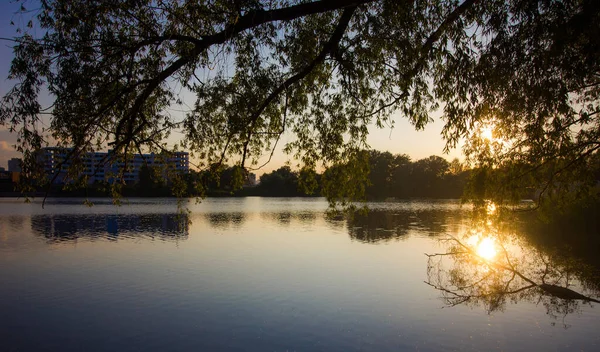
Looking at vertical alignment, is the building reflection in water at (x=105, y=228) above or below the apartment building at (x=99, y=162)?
below

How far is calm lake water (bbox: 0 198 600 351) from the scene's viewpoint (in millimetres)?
9586

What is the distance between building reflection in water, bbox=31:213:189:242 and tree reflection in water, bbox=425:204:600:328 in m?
13.1

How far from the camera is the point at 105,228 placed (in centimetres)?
2911

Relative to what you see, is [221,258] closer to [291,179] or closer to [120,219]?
[291,179]

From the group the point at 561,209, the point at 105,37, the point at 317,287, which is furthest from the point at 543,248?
the point at 105,37

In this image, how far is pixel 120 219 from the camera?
34875 mm

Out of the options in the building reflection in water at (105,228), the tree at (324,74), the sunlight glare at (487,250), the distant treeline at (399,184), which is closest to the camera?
the tree at (324,74)

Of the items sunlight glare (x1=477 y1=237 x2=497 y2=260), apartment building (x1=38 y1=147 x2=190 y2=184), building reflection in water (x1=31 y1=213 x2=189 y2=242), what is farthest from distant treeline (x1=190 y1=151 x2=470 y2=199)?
apartment building (x1=38 y1=147 x2=190 y2=184)

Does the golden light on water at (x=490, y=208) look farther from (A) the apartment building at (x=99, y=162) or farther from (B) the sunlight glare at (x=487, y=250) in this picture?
(B) the sunlight glare at (x=487, y=250)

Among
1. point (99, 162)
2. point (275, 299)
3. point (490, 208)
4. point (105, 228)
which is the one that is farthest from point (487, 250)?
point (105, 228)

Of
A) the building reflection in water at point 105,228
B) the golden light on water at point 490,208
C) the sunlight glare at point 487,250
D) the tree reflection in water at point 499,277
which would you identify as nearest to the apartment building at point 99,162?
the tree reflection in water at point 499,277

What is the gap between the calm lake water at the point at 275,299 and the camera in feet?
31.4

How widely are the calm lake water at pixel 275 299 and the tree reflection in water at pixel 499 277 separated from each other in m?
0.08

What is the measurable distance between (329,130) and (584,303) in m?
8.87
